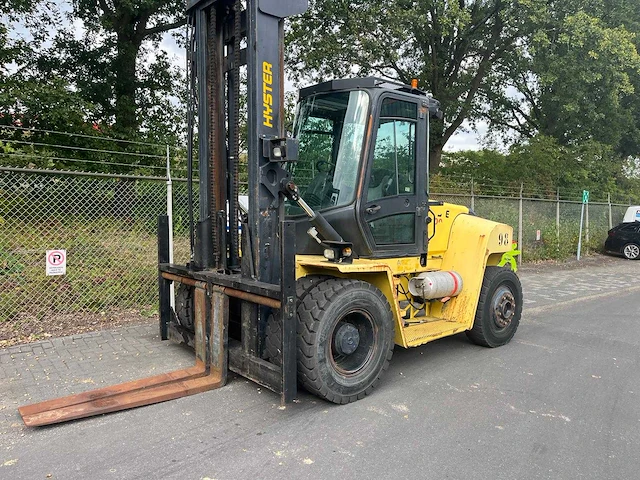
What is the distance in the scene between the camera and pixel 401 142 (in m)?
Result: 4.86

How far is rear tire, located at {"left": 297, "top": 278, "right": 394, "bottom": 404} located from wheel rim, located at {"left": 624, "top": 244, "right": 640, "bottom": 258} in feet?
54.2

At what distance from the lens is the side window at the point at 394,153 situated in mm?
4562

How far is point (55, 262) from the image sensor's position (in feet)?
18.6

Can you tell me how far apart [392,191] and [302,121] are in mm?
1198

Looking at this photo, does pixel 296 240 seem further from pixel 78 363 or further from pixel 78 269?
pixel 78 269

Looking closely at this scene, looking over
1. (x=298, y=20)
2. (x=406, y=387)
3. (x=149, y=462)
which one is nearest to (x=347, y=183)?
(x=406, y=387)

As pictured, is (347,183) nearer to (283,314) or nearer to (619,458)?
(283,314)

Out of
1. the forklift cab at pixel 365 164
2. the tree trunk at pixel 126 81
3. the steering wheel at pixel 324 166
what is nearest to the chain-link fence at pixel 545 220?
the forklift cab at pixel 365 164

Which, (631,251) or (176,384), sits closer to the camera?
(176,384)

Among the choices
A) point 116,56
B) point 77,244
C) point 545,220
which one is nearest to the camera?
point 77,244

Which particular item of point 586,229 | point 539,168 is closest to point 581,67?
point 539,168

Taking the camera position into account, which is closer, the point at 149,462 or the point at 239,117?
the point at 149,462

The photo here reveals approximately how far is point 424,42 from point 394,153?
13.3m

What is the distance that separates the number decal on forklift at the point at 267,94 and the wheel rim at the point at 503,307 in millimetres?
3542
